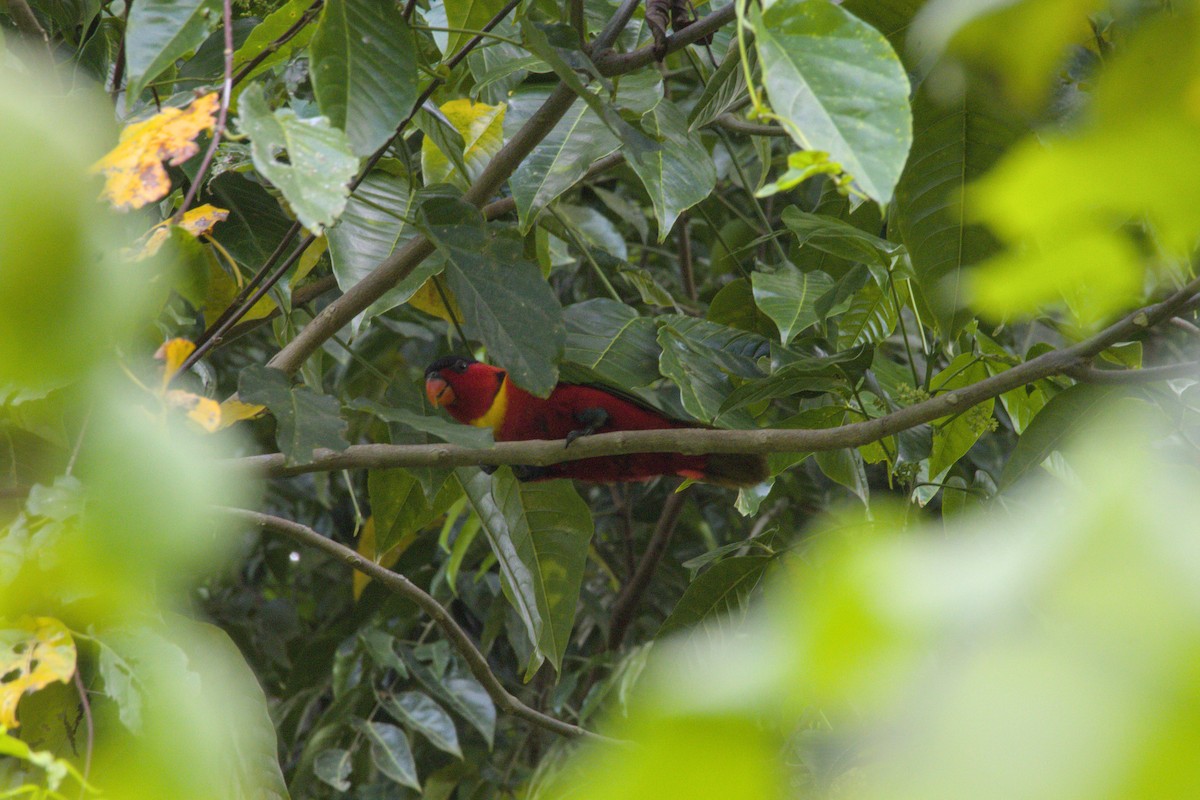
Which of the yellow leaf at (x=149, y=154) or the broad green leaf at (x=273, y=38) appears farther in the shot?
the broad green leaf at (x=273, y=38)

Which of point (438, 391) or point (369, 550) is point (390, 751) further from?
point (438, 391)

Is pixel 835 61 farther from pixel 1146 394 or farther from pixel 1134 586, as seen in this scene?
pixel 1146 394

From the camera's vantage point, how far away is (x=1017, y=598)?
11.7 inches

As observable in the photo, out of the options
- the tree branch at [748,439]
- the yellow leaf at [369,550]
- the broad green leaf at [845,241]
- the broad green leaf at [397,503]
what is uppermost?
the broad green leaf at [845,241]

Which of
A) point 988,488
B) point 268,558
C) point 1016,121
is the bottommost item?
point 268,558

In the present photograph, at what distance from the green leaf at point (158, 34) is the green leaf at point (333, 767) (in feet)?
6.47

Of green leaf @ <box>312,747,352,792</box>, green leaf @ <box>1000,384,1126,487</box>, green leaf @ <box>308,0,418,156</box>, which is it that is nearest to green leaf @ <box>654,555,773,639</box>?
green leaf @ <box>1000,384,1126,487</box>

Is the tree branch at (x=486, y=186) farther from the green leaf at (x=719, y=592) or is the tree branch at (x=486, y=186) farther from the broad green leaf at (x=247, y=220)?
the green leaf at (x=719, y=592)

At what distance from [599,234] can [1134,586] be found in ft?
8.43

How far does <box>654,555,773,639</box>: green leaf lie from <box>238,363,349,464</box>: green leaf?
0.76 metres

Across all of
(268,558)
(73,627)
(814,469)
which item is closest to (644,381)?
(73,627)

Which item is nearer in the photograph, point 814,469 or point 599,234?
point 599,234

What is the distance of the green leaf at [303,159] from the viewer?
0.96 metres

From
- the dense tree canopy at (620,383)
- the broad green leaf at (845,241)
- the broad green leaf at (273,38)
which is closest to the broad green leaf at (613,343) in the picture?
the dense tree canopy at (620,383)
